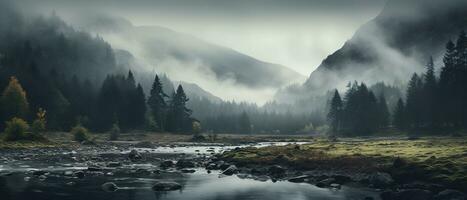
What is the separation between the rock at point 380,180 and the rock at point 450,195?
729cm

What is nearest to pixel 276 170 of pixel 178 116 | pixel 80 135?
pixel 80 135

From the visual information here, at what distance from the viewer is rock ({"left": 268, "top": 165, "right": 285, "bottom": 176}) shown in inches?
2217

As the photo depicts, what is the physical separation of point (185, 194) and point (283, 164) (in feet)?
73.9

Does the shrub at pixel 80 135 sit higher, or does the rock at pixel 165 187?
the shrub at pixel 80 135

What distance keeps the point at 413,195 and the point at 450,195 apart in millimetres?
2918

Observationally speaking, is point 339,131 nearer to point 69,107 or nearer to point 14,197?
point 69,107

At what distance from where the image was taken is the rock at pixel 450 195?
37.4 meters

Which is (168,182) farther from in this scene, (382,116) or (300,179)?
(382,116)

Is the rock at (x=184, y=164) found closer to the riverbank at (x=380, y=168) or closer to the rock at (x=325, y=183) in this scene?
the riverbank at (x=380, y=168)

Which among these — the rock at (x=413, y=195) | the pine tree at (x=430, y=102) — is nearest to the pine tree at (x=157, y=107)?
the pine tree at (x=430, y=102)

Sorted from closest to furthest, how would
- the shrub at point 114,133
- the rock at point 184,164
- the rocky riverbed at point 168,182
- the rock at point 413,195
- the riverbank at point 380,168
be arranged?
the rock at point 413,195 → the rocky riverbed at point 168,182 → the riverbank at point 380,168 → the rock at point 184,164 → the shrub at point 114,133

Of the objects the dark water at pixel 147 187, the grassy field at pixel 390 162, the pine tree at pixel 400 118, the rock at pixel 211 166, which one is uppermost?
the pine tree at pixel 400 118

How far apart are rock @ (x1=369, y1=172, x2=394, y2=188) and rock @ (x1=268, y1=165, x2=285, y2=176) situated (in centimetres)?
1241

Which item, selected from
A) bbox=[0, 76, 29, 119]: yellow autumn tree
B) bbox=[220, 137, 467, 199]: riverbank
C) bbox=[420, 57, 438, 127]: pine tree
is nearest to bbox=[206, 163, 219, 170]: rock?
bbox=[220, 137, 467, 199]: riverbank
